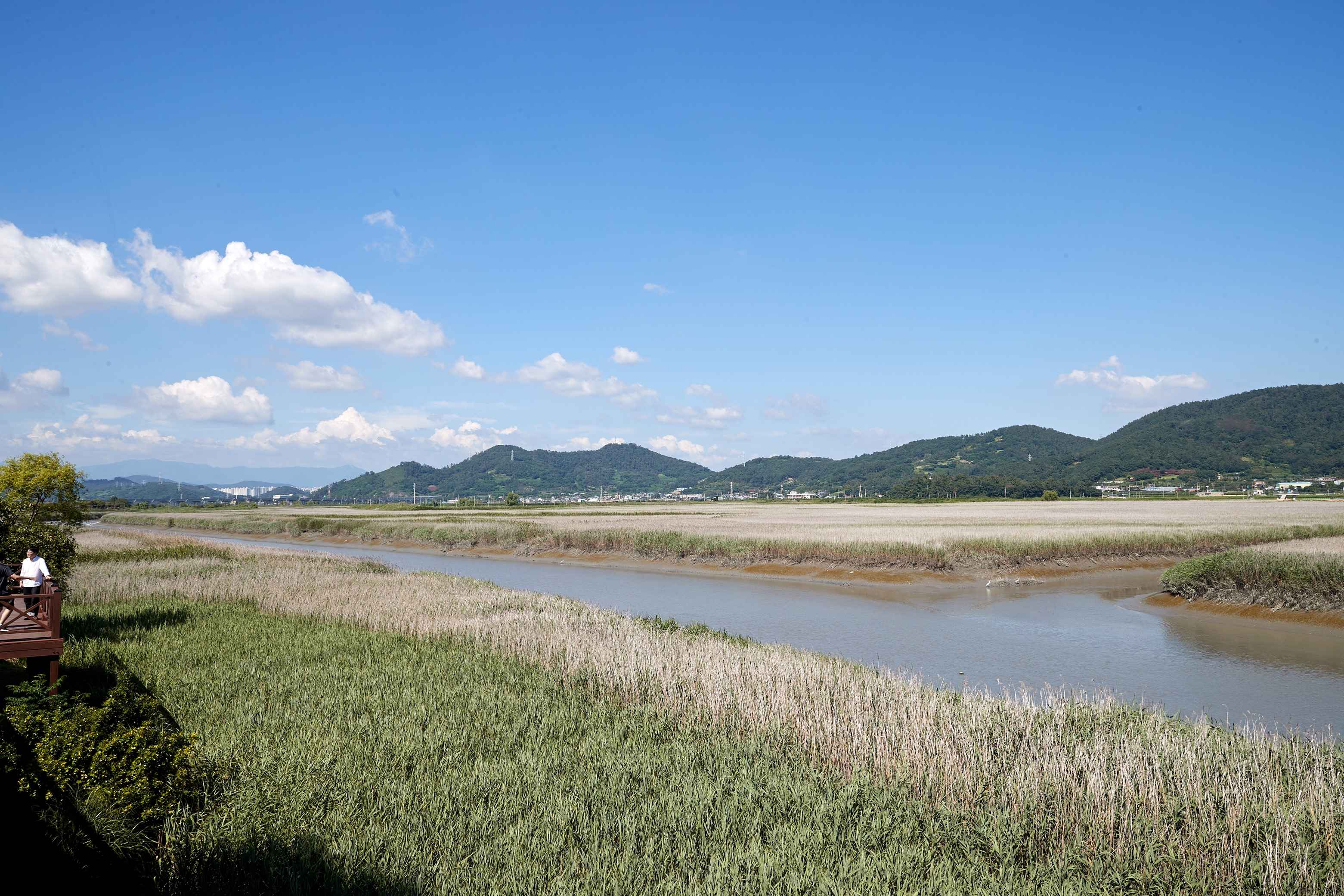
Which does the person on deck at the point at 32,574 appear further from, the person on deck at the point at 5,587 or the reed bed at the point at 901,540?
the reed bed at the point at 901,540

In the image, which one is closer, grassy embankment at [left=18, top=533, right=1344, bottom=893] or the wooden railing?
grassy embankment at [left=18, top=533, right=1344, bottom=893]

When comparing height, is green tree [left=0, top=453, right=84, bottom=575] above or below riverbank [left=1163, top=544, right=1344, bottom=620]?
above

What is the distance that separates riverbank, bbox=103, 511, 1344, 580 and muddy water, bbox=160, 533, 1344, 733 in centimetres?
191

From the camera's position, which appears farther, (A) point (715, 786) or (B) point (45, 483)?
(B) point (45, 483)

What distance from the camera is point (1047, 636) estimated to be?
17.7 m

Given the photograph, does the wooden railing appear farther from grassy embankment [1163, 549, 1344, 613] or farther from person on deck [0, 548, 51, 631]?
grassy embankment [1163, 549, 1344, 613]

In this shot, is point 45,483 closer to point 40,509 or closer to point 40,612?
point 40,509

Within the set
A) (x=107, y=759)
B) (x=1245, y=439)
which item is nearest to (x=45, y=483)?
(x=107, y=759)

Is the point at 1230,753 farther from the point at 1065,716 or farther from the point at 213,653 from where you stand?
the point at 213,653

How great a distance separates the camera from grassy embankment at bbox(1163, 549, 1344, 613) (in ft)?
62.5

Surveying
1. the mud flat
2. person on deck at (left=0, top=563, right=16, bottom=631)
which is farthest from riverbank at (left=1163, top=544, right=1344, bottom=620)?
person on deck at (left=0, top=563, right=16, bottom=631)

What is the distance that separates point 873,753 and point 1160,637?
1456cm

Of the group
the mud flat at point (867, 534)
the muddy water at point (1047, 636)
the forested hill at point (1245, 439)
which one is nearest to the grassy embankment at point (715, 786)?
the muddy water at point (1047, 636)

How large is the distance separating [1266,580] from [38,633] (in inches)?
1063
